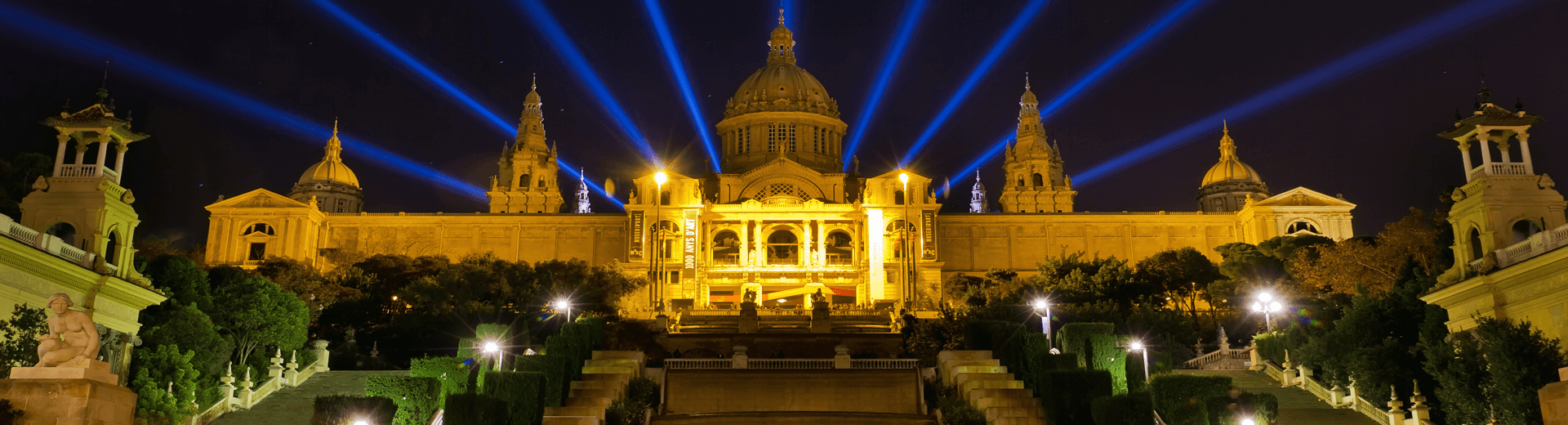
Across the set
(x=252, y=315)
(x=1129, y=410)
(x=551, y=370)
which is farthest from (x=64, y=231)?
(x=1129, y=410)

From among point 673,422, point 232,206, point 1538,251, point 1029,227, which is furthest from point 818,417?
point 232,206

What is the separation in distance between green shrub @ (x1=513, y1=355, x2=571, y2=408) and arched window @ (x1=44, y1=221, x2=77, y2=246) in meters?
12.6

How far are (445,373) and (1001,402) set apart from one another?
14.0 meters

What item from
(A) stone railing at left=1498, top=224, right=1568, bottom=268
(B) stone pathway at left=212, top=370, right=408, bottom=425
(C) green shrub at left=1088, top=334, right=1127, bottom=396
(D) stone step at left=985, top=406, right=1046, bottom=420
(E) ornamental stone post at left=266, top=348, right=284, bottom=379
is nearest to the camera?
(A) stone railing at left=1498, top=224, right=1568, bottom=268

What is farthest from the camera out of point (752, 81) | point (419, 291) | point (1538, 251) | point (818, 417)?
point (752, 81)

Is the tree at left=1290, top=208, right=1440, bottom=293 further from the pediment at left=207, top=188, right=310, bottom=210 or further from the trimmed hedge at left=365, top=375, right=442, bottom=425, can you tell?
the pediment at left=207, top=188, right=310, bottom=210

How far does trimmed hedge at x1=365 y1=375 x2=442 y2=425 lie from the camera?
3159 centimetres

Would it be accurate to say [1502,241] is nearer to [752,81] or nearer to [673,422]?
[673,422]

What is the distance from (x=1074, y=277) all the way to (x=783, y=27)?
43.9 meters

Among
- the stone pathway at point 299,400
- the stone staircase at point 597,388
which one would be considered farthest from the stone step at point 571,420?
the stone pathway at point 299,400

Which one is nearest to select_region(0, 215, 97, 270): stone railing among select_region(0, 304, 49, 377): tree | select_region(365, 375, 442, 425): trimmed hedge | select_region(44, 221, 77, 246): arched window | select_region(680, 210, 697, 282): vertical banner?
select_region(44, 221, 77, 246): arched window

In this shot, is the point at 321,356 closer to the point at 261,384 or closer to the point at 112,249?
the point at 261,384

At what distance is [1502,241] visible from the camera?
32438 millimetres

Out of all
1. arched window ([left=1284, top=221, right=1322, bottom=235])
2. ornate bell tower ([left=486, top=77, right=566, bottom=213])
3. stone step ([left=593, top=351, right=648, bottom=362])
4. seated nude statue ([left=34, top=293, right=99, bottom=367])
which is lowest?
seated nude statue ([left=34, top=293, right=99, bottom=367])
